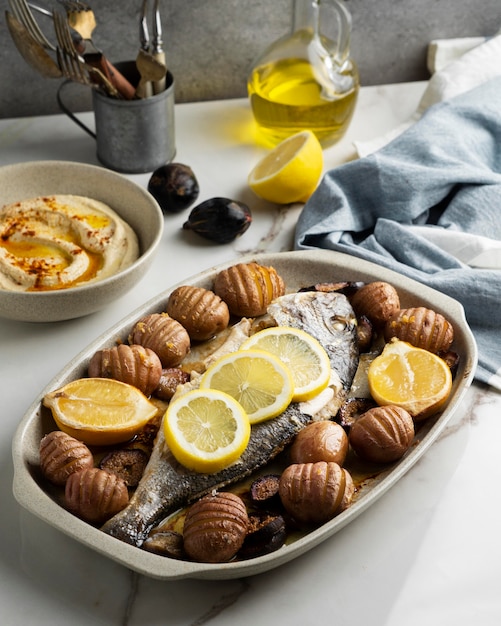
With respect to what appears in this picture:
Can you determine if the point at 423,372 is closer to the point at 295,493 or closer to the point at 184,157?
the point at 295,493

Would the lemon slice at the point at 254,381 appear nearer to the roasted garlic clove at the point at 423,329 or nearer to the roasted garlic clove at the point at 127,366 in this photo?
the roasted garlic clove at the point at 127,366

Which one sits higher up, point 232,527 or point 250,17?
point 250,17

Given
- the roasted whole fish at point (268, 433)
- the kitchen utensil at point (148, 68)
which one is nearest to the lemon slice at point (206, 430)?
the roasted whole fish at point (268, 433)

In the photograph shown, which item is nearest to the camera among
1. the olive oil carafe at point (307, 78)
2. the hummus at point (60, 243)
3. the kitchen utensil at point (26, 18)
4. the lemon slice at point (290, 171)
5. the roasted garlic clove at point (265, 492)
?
the roasted garlic clove at point (265, 492)

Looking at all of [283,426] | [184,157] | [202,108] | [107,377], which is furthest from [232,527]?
[202,108]

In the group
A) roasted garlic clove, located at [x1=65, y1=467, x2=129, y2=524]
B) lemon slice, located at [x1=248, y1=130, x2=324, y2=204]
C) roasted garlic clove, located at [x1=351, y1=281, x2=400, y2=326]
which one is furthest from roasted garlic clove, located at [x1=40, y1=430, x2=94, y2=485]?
lemon slice, located at [x1=248, y1=130, x2=324, y2=204]

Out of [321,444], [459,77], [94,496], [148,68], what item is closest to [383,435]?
[321,444]
